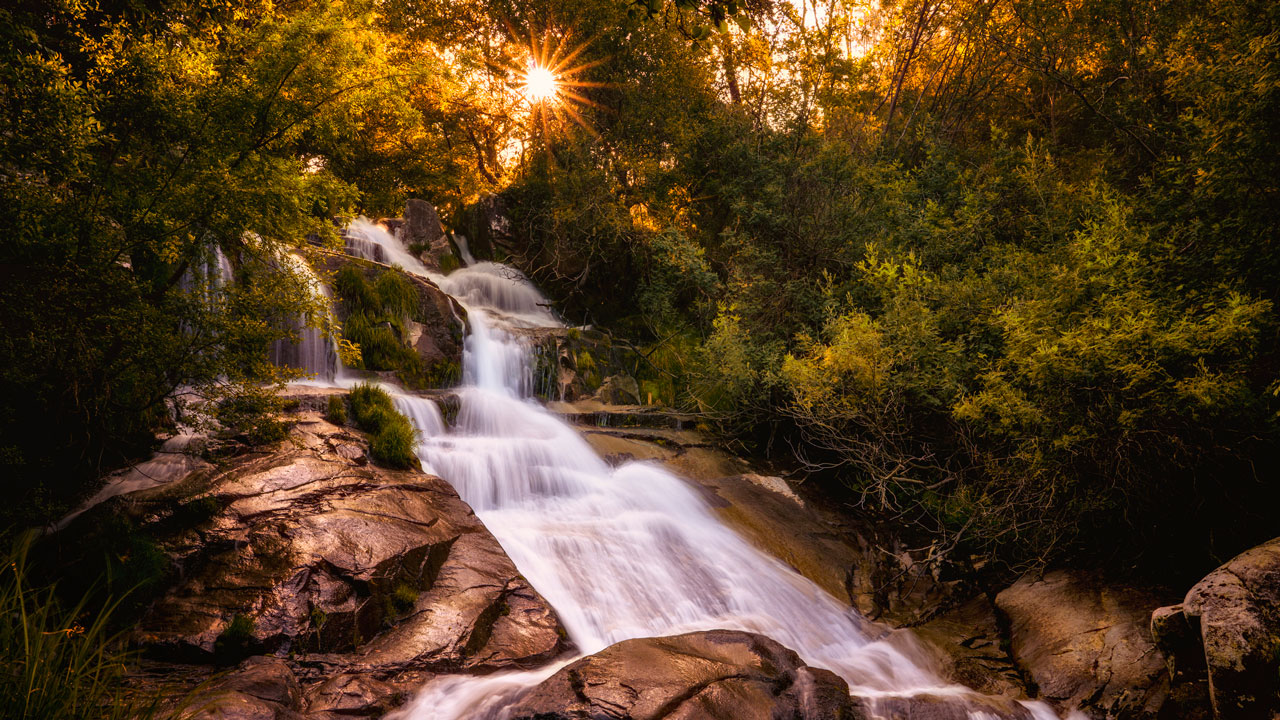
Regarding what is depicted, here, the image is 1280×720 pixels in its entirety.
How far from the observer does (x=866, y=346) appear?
8.72 meters

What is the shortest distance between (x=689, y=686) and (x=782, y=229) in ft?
37.2

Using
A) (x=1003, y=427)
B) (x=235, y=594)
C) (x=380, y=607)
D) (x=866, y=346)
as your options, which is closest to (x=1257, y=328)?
(x=1003, y=427)

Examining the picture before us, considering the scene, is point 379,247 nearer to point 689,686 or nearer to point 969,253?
point 689,686

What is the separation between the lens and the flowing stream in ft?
19.4

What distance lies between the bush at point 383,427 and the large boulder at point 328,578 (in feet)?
2.56

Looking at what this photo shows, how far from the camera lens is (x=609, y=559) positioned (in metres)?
7.24

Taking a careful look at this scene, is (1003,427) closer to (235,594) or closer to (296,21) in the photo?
(235,594)

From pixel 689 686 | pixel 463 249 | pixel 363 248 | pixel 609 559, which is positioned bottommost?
pixel 609 559

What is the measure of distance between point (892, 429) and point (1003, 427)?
190 cm

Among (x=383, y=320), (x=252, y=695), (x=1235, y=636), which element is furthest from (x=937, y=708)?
(x=383, y=320)

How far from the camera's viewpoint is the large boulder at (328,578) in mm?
4621

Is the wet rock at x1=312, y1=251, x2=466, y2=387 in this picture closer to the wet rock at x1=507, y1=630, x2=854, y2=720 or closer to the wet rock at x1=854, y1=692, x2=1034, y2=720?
the wet rock at x1=507, y1=630, x2=854, y2=720

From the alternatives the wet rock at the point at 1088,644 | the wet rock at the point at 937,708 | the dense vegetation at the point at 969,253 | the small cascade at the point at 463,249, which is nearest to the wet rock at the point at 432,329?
the dense vegetation at the point at 969,253

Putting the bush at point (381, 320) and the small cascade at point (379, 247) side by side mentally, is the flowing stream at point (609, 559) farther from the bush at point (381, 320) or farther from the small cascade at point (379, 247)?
the small cascade at point (379, 247)
